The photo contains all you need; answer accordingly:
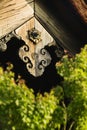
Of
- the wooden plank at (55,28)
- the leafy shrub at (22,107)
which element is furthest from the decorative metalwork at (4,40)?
the leafy shrub at (22,107)

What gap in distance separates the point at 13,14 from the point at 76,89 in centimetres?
373

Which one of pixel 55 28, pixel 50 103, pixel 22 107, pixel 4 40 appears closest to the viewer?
pixel 22 107

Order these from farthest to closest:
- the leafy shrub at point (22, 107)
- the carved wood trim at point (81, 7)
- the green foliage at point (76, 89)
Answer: the carved wood trim at point (81, 7) → the green foliage at point (76, 89) → the leafy shrub at point (22, 107)

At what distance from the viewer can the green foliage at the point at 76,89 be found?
13.5m

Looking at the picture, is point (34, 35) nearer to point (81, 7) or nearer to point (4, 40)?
point (4, 40)

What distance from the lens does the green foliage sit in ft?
44.3

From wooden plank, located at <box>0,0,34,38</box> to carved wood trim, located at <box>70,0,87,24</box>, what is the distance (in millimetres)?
976

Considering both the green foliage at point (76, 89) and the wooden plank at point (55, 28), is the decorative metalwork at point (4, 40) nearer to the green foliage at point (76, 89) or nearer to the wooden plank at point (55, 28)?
the wooden plank at point (55, 28)

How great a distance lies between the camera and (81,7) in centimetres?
1712

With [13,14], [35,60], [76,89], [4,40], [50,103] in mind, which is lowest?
[35,60]

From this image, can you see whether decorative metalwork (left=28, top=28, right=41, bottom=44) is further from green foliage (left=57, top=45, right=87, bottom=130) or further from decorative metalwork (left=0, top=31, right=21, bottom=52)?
green foliage (left=57, top=45, right=87, bottom=130)

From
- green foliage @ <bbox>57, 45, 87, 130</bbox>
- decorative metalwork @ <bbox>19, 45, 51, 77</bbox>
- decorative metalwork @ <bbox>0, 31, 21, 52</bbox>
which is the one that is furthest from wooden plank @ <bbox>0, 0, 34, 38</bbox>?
green foliage @ <bbox>57, 45, 87, 130</bbox>

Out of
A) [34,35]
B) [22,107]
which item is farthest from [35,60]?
[22,107]

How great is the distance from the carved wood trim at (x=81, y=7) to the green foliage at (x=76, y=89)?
3176 mm
